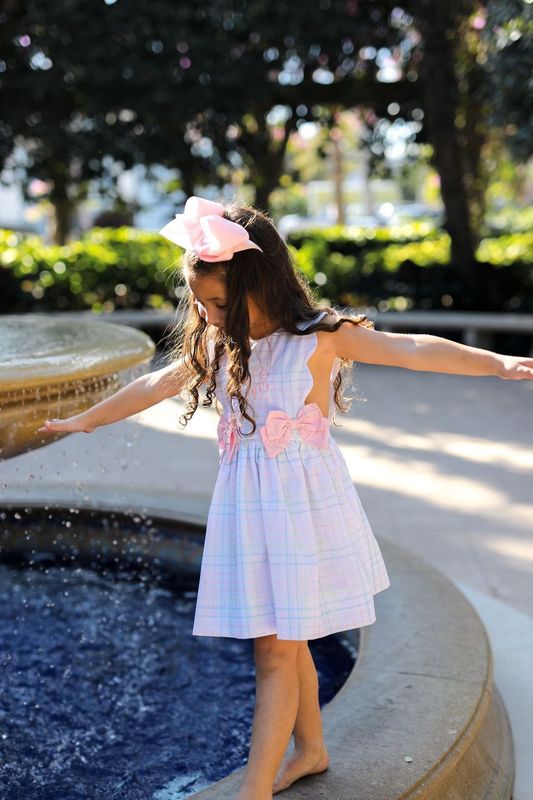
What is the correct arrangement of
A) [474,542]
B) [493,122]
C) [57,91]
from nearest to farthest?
[474,542], [493,122], [57,91]

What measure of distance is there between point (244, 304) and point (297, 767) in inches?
39.0

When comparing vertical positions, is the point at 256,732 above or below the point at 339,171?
below

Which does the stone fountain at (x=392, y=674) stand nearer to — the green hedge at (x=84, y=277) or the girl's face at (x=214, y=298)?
the girl's face at (x=214, y=298)

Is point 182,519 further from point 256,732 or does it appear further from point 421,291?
point 421,291

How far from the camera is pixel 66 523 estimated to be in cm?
430

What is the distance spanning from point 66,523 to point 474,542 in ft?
5.80

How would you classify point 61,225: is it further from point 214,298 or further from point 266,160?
point 214,298

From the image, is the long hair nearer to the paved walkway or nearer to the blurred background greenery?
the paved walkway

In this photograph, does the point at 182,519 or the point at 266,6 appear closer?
the point at 182,519

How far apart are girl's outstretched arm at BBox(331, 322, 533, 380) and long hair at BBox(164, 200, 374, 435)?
0.15 feet

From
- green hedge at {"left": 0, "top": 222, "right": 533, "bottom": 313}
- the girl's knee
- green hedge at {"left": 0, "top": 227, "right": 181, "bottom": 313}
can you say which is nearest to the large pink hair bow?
the girl's knee

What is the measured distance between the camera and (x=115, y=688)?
3.24 metres

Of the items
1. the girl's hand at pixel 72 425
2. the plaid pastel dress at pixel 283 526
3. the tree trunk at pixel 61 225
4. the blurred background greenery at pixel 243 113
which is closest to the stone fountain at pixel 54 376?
the girl's hand at pixel 72 425

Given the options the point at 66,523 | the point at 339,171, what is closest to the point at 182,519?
the point at 66,523
